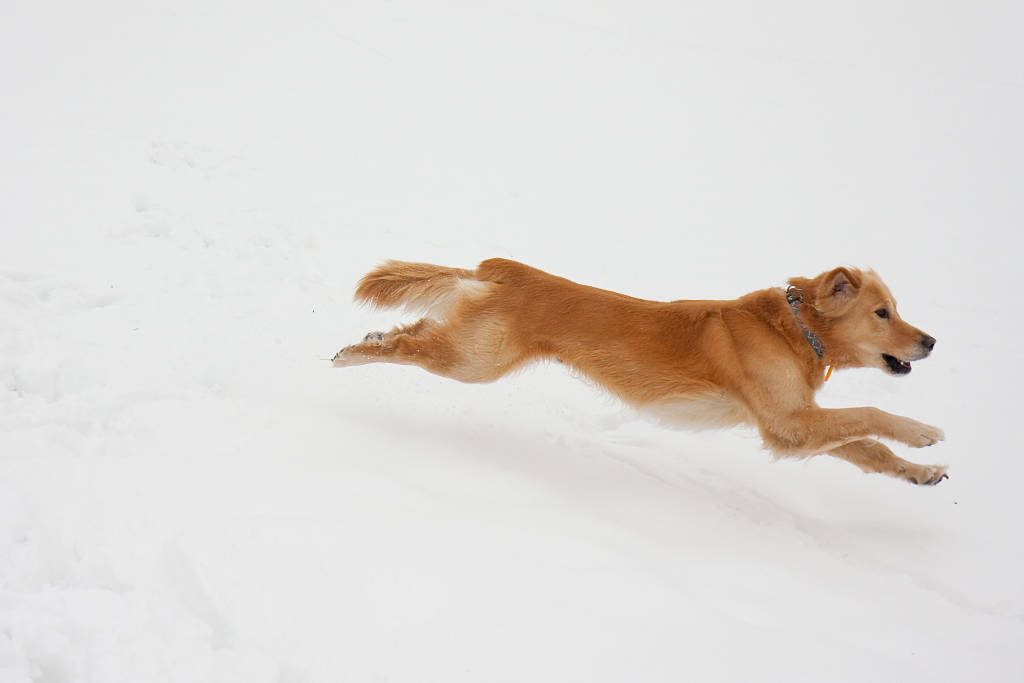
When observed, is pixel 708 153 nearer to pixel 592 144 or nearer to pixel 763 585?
pixel 592 144

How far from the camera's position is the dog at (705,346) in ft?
14.4

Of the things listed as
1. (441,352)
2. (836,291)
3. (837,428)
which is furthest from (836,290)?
(441,352)

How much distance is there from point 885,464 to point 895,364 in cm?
59

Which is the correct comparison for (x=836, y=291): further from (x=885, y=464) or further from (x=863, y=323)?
(x=885, y=464)

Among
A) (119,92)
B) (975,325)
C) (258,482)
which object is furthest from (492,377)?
(119,92)

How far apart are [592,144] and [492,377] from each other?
643 cm

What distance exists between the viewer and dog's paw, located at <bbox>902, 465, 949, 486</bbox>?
4484 millimetres

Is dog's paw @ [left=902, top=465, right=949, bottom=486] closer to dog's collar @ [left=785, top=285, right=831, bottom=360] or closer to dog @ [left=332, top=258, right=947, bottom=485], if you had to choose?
dog @ [left=332, top=258, right=947, bottom=485]

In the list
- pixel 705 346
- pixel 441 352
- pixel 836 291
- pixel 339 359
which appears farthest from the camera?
pixel 339 359

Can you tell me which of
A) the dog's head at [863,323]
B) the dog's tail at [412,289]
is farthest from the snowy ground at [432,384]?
the dog's head at [863,323]

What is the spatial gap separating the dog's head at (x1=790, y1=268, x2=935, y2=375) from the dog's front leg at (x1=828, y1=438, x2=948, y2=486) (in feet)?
1.54

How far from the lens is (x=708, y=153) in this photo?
10469 millimetres

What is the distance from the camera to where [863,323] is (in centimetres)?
441

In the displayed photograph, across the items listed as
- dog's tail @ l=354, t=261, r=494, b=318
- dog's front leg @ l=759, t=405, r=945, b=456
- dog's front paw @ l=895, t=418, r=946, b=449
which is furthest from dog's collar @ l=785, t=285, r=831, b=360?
dog's tail @ l=354, t=261, r=494, b=318
